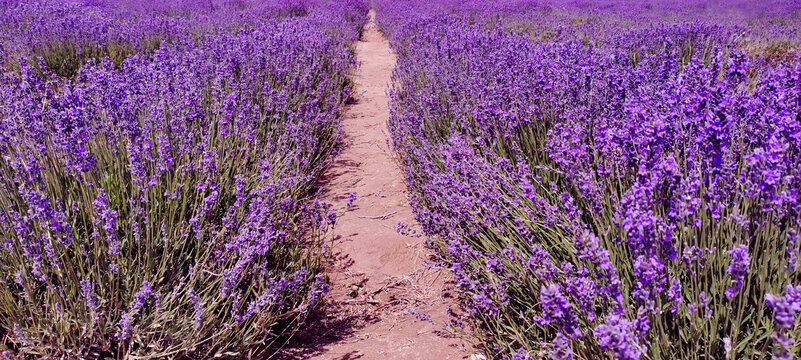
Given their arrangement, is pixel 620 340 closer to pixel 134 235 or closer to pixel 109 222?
pixel 109 222

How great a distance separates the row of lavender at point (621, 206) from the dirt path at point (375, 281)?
256 millimetres

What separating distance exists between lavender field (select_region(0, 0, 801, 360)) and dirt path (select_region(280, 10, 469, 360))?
0.06m

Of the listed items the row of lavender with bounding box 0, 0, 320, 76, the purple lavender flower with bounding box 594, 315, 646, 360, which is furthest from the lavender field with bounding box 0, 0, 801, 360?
the row of lavender with bounding box 0, 0, 320, 76

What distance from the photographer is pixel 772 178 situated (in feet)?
4.17

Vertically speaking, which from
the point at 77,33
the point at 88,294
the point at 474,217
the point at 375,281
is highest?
the point at 77,33

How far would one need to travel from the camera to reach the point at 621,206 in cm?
181

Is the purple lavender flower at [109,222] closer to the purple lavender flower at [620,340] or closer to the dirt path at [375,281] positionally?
the dirt path at [375,281]

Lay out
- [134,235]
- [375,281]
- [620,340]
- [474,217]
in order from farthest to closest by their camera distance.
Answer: [375,281]
[474,217]
[134,235]
[620,340]

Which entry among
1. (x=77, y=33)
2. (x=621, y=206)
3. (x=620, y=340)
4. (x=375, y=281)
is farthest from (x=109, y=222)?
(x=77, y=33)

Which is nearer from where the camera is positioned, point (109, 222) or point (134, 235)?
point (109, 222)

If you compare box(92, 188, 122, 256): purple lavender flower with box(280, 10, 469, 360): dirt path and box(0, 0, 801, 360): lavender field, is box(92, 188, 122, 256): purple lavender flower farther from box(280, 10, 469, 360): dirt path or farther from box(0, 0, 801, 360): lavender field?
box(280, 10, 469, 360): dirt path

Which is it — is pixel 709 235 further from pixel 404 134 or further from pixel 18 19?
pixel 18 19

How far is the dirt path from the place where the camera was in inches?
89.7

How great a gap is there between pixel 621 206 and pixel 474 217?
777 millimetres
